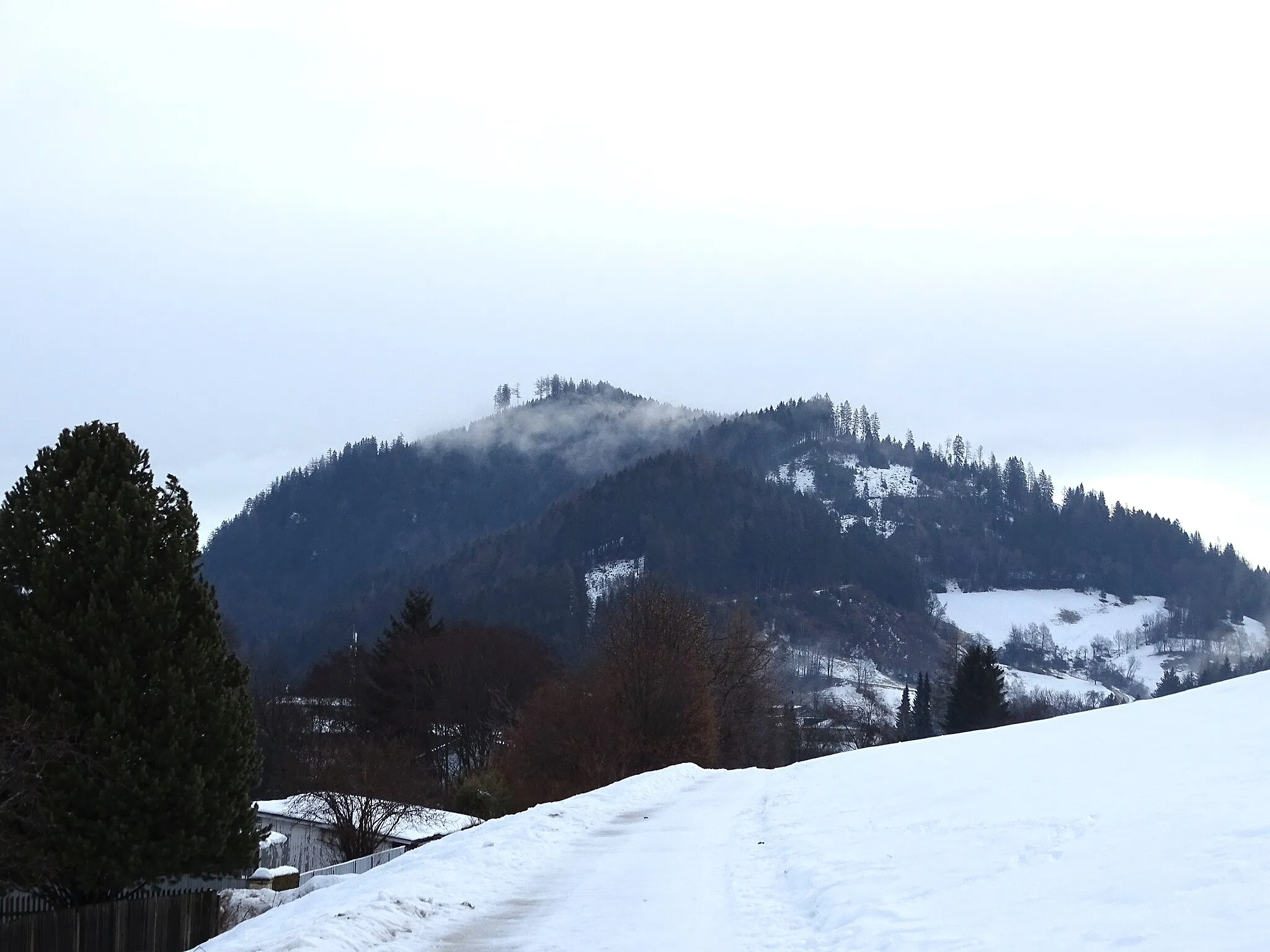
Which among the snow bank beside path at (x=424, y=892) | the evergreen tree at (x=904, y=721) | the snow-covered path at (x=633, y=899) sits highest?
the evergreen tree at (x=904, y=721)

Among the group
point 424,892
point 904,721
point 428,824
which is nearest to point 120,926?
point 424,892

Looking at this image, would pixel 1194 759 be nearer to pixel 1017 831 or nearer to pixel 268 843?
pixel 1017 831

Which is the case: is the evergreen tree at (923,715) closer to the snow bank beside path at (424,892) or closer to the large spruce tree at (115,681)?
the large spruce tree at (115,681)

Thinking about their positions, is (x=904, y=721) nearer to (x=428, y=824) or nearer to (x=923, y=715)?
(x=923, y=715)

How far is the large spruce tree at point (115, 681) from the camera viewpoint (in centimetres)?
2559

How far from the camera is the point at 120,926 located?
25531 millimetres

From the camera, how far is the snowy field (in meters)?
10.0

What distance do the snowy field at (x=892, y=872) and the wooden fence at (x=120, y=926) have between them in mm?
9838

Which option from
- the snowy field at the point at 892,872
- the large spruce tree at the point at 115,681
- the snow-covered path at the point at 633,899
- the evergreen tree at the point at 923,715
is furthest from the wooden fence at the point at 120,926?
the evergreen tree at the point at 923,715

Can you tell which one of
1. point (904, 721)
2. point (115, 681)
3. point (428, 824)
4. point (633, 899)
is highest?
point (115, 681)

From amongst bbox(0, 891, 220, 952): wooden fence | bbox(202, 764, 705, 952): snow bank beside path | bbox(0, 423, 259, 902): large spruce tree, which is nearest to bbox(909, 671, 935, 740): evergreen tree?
bbox(0, 891, 220, 952): wooden fence

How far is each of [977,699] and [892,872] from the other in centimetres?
7965

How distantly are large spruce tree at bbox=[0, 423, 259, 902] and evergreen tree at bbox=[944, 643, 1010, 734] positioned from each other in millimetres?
70320

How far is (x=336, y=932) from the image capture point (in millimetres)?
10516
